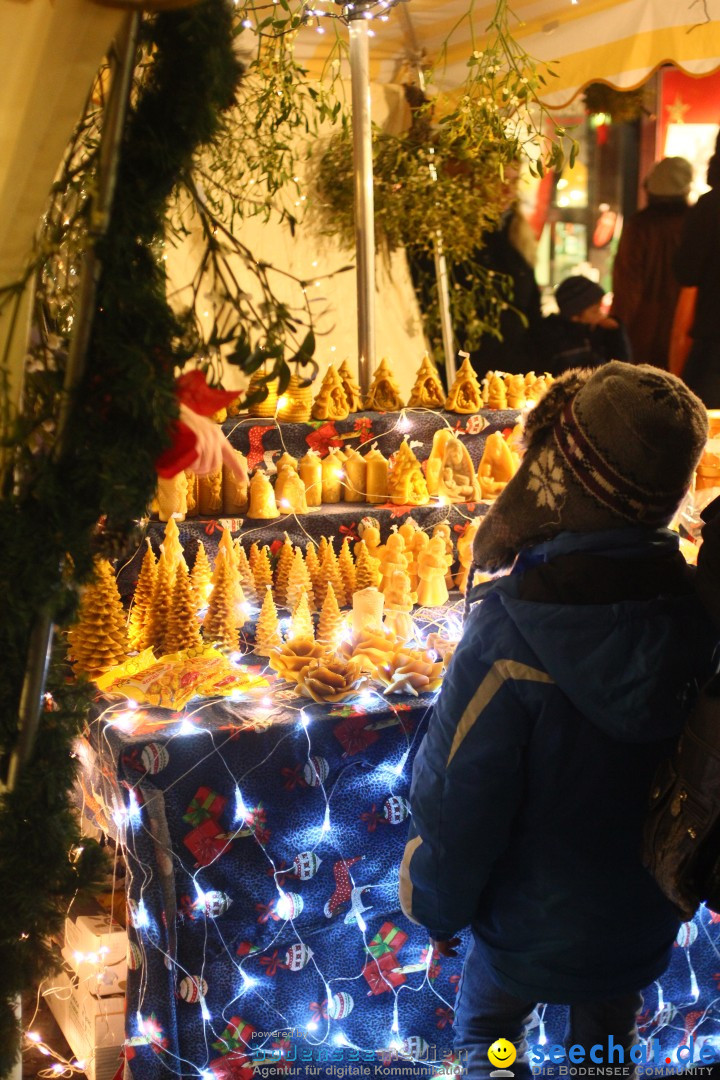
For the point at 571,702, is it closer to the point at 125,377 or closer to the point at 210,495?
the point at 125,377

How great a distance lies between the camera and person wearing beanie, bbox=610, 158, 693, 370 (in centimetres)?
500

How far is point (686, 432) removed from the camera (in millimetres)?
1447

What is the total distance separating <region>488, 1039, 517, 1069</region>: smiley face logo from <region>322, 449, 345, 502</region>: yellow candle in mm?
1816

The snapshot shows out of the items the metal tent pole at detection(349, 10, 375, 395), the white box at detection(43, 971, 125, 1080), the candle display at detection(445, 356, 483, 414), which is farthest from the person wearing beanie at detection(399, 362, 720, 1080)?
the metal tent pole at detection(349, 10, 375, 395)

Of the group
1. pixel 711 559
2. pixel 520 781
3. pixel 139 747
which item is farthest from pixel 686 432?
pixel 139 747

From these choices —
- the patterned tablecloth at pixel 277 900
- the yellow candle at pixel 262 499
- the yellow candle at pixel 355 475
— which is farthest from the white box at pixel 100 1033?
the yellow candle at pixel 355 475

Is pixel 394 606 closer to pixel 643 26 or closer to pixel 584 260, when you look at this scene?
pixel 643 26

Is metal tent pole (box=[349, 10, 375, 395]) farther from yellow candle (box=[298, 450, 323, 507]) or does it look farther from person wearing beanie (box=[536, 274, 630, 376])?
person wearing beanie (box=[536, 274, 630, 376])

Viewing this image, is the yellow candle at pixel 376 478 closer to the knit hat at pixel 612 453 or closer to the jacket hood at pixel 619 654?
the knit hat at pixel 612 453

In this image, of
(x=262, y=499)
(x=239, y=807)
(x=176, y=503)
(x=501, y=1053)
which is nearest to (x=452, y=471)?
(x=262, y=499)

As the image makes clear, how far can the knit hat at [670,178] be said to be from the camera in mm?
4941

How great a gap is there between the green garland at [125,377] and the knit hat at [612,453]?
2.46ft

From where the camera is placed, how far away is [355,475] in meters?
3.15

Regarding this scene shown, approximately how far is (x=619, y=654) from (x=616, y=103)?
4.48m
